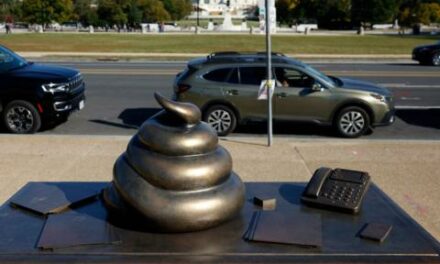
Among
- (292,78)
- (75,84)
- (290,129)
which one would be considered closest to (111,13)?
(75,84)

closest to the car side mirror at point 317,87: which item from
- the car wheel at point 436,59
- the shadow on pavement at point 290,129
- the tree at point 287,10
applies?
the shadow on pavement at point 290,129

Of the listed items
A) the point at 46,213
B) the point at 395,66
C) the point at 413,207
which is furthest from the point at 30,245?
the point at 395,66

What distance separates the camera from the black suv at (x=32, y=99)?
11.2 m

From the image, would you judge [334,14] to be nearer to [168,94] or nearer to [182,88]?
[168,94]

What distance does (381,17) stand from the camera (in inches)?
3356

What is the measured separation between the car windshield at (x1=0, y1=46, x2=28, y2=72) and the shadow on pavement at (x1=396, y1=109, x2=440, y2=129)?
27.7 ft

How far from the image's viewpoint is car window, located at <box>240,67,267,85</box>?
11.4 m

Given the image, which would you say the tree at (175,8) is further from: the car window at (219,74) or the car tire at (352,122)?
the car tire at (352,122)

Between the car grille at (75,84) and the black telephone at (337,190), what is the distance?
804 cm

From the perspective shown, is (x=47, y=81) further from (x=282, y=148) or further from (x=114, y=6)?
(x=114, y=6)

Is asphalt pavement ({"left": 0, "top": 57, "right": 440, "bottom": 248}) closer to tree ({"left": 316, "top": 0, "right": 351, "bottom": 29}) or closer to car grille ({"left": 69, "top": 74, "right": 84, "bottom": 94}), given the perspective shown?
car grille ({"left": 69, "top": 74, "right": 84, "bottom": 94})

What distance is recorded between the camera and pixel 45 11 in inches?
3031

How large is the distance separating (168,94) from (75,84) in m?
4.97

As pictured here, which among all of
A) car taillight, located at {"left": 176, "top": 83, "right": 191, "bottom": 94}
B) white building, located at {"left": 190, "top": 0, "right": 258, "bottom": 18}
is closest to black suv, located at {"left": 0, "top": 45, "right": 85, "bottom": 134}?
car taillight, located at {"left": 176, "top": 83, "right": 191, "bottom": 94}
